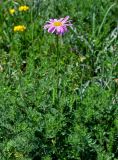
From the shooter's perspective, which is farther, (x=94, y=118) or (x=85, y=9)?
(x=85, y=9)

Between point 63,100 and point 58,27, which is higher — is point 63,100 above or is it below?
below

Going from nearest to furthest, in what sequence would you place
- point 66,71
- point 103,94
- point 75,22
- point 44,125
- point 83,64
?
point 44,125 → point 103,94 → point 66,71 → point 83,64 → point 75,22

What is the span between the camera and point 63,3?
3.72m

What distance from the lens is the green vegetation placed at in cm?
229

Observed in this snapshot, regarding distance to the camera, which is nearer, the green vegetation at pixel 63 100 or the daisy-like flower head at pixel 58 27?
the green vegetation at pixel 63 100

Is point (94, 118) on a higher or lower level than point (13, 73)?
lower

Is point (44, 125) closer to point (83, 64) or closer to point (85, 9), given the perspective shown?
point (83, 64)

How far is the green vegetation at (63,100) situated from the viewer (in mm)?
2285

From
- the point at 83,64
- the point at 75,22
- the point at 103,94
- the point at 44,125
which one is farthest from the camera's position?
the point at 75,22

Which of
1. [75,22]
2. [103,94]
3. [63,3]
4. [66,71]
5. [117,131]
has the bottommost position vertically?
[117,131]

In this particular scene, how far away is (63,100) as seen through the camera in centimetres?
241

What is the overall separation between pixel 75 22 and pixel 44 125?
1.49 meters

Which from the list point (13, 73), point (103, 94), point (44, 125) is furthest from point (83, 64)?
point (44, 125)

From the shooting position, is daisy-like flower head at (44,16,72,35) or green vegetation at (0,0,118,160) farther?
daisy-like flower head at (44,16,72,35)
